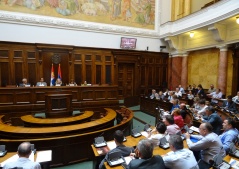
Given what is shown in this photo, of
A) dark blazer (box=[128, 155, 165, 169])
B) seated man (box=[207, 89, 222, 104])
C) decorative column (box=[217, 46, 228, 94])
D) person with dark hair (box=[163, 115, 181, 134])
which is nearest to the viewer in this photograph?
dark blazer (box=[128, 155, 165, 169])

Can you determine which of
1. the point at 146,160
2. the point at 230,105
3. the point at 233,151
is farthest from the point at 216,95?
the point at 146,160

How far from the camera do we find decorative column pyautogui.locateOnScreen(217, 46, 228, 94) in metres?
8.77

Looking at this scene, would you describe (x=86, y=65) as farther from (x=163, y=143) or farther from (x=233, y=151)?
(x=233, y=151)

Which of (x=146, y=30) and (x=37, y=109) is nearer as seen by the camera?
(x=37, y=109)

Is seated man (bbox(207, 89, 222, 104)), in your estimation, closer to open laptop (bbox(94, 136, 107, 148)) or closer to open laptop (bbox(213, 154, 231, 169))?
open laptop (bbox(213, 154, 231, 169))

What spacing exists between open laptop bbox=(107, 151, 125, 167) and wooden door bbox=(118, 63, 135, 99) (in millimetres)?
8820

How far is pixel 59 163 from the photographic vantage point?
12.3 ft

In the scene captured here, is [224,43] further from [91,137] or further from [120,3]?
[91,137]

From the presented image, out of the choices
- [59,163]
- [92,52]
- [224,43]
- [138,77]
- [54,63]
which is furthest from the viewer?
[138,77]

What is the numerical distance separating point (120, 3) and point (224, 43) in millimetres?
6684

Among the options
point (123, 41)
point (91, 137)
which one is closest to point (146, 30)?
point (123, 41)

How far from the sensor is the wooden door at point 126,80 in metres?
11.4

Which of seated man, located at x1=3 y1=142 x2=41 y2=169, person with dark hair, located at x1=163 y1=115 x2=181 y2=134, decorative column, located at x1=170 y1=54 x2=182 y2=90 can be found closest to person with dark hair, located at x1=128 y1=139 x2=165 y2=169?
seated man, located at x1=3 y1=142 x2=41 y2=169

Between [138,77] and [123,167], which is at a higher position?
[138,77]
